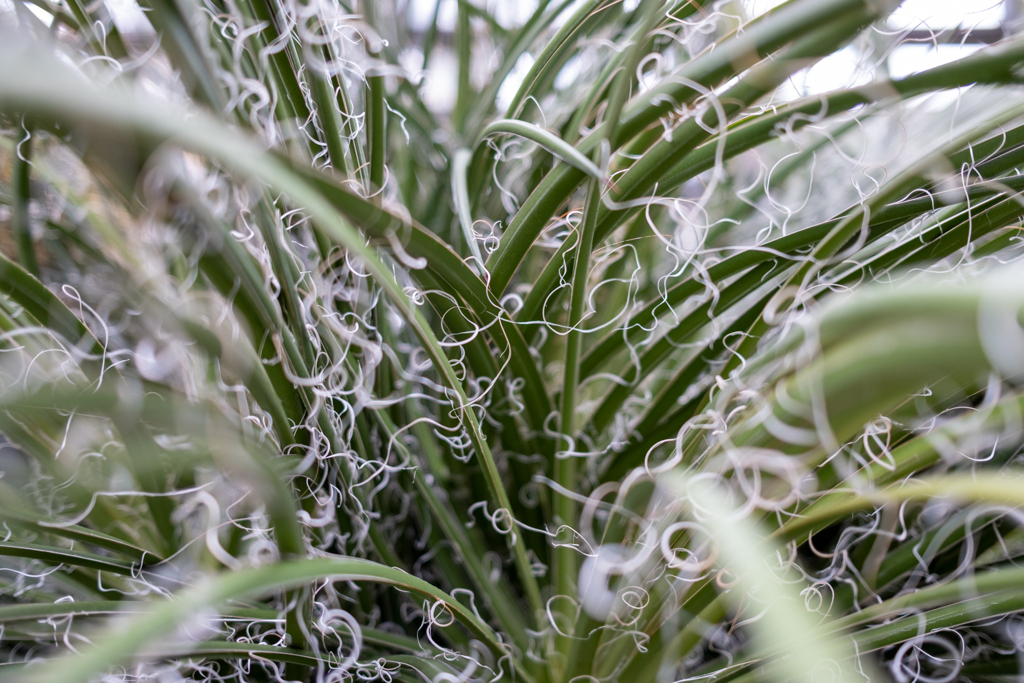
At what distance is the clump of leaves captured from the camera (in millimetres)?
125

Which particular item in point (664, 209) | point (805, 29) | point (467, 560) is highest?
point (805, 29)

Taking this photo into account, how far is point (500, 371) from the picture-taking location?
219 mm

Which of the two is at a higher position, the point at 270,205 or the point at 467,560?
the point at 270,205

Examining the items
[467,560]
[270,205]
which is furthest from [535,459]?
[270,205]

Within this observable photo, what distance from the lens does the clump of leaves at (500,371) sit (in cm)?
13

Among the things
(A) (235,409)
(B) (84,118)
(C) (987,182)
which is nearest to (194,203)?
(B) (84,118)

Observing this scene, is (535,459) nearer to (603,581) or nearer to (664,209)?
(603,581)

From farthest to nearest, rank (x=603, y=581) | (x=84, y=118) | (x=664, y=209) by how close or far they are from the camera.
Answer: (x=664, y=209), (x=603, y=581), (x=84, y=118)

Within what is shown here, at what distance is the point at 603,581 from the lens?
0.21 m

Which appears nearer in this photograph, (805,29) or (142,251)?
(805,29)

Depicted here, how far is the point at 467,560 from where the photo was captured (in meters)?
0.27

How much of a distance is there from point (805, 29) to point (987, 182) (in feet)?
0.35

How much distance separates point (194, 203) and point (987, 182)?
0.26m

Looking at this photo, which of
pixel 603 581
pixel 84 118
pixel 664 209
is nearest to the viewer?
pixel 84 118
